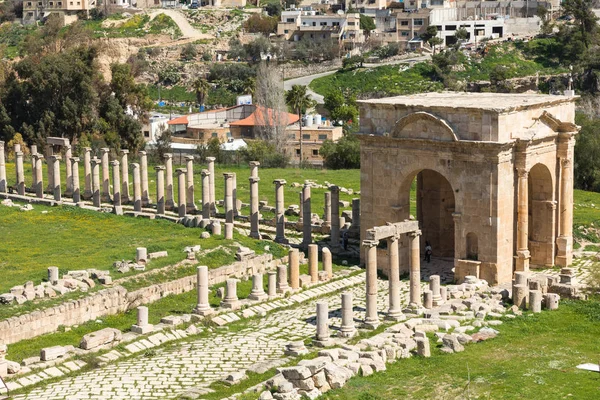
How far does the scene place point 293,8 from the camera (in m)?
171

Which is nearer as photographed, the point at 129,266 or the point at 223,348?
the point at 223,348

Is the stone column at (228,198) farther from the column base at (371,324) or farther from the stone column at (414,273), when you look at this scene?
the column base at (371,324)

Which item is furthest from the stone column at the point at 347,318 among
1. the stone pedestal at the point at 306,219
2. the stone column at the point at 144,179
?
the stone column at the point at 144,179

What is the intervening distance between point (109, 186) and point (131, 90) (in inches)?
1202

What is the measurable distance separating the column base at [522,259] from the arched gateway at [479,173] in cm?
4

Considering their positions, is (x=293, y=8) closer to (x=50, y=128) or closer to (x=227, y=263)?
(x=50, y=128)

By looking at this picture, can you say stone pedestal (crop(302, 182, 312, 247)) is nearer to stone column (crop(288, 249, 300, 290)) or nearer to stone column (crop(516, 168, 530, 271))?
stone column (crop(288, 249, 300, 290))

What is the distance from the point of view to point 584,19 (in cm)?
13788

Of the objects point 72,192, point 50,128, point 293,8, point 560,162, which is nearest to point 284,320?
point 560,162

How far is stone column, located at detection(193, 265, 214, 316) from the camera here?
41812mm

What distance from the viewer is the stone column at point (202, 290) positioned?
4181 cm

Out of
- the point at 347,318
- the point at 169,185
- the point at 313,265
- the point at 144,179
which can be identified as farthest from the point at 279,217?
the point at 347,318

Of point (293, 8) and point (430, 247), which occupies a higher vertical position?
point (293, 8)

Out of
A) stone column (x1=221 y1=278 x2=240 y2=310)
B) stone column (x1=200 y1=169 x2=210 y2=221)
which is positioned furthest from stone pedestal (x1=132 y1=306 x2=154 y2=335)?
stone column (x1=200 y1=169 x2=210 y2=221)
